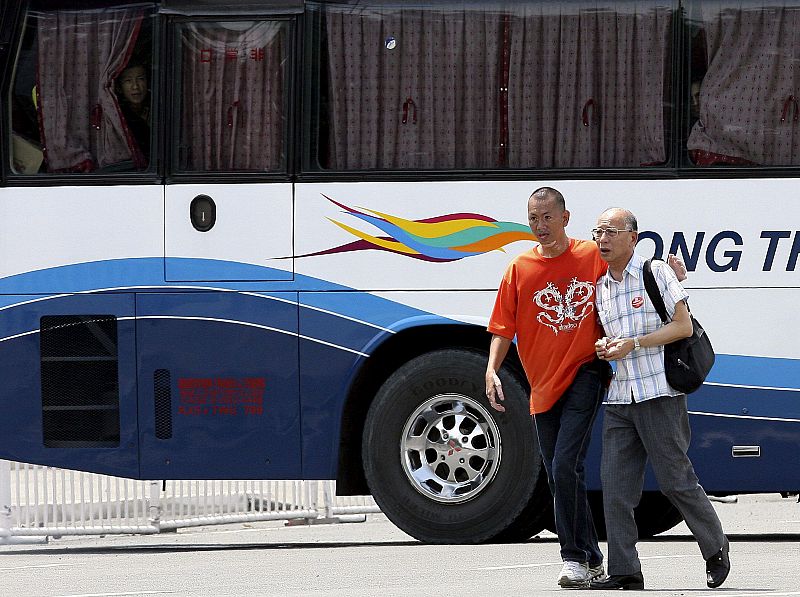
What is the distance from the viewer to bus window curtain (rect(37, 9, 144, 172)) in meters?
10.8

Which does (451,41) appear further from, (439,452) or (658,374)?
(658,374)

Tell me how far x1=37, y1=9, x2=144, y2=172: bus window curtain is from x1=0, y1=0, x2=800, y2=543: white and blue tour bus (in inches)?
0.7

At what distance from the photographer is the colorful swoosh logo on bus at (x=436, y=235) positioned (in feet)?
34.4

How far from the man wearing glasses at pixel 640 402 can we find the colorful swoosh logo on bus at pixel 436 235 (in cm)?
230

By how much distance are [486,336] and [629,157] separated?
1.32m

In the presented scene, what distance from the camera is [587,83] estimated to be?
10578mm

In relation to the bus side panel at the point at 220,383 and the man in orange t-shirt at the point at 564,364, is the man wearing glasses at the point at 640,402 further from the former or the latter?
the bus side panel at the point at 220,383

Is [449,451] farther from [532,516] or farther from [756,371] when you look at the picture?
[756,371]

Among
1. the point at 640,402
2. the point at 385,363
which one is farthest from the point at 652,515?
the point at 640,402

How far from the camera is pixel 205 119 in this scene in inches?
428

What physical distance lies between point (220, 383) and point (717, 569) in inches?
145

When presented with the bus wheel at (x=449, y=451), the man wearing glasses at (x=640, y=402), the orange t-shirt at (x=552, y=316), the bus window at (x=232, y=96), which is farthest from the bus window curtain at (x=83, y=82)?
the man wearing glasses at (x=640, y=402)

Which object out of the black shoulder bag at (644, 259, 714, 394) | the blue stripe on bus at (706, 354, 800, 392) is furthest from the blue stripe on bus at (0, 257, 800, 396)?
the black shoulder bag at (644, 259, 714, 394)

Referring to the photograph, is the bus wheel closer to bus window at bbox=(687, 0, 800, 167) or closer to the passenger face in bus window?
bus window at bbox=(687, 0, 800, 167)
